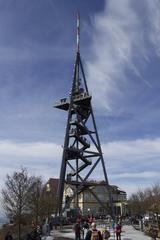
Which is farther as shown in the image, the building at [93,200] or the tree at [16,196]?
the building at [93,200]

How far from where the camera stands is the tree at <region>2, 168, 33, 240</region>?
42194 mm

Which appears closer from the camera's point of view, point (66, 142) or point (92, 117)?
point (66, 142)

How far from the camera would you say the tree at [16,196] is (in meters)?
42.2

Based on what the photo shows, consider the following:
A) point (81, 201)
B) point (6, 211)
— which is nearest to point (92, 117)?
point (6, 211)

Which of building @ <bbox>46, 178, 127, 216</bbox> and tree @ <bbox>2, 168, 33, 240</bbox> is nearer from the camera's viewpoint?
tree @ <bbox>2, 168, 33, 240</bbox>

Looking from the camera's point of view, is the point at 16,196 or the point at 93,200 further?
the point at 93,200

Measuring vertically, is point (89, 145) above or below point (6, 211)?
above

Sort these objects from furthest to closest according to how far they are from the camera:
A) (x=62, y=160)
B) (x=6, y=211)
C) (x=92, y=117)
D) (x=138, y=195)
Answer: (x=138, y=195) < (x=92, y=117) < (x=62, y=160) < (x=6, y=211)

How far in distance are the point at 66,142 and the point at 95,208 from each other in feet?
192

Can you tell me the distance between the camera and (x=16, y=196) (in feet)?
141

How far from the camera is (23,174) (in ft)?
154

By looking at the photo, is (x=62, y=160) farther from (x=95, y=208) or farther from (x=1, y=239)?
(x=95, y=208)

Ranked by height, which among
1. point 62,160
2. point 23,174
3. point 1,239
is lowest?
point 1,239

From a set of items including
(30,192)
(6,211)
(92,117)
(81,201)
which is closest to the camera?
(30,192)
